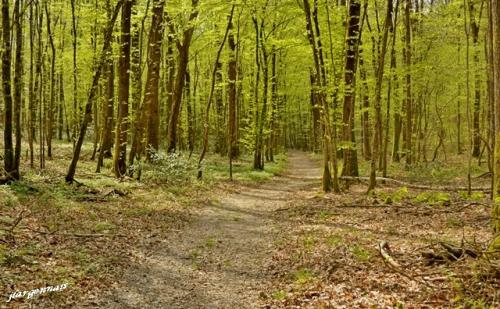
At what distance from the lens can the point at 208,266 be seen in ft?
28.7

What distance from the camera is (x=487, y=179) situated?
60.8ft

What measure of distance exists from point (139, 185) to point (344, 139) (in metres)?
8.07

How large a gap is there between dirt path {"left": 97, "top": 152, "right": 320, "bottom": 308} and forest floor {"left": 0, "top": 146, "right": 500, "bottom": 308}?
0.10ft

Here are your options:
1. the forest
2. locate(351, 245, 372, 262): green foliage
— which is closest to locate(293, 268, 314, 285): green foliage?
the forest

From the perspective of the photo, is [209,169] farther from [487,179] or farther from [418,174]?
[487,179]

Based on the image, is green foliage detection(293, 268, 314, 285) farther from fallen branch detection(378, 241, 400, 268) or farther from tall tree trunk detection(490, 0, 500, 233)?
tall tree trunk detection(490, 0, 500, 233)

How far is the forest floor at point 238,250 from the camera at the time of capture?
6.39 meters

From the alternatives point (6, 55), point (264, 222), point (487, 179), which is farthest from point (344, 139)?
point (6, 55)

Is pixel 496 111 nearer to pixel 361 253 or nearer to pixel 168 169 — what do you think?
pixel 361 253

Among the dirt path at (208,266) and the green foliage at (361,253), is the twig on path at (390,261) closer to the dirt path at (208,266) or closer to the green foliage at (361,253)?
the green foliage at (361,253)

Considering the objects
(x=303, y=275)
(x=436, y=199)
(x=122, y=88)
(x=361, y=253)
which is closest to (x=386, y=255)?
(x=361, y=253)

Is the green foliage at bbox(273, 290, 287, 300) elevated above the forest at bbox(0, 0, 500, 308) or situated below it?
below

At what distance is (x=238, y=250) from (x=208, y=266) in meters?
1.36

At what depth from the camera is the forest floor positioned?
639cm
